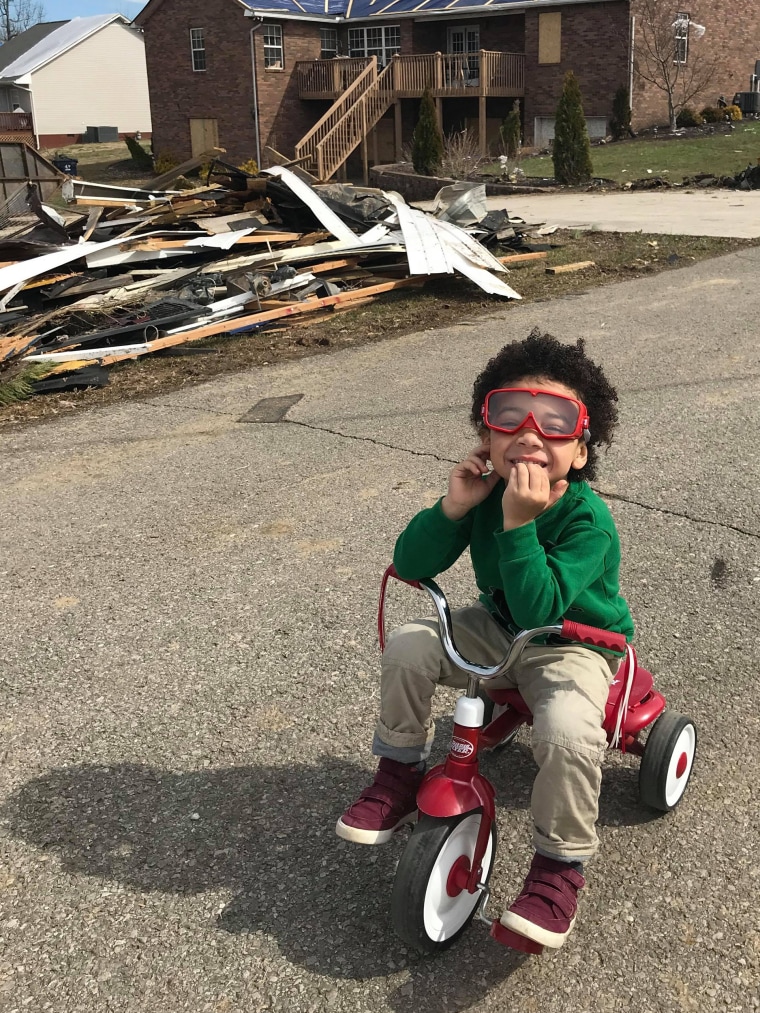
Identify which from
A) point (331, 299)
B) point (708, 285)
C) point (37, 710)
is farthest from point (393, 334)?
point (37, 710)

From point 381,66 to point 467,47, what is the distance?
3.28m

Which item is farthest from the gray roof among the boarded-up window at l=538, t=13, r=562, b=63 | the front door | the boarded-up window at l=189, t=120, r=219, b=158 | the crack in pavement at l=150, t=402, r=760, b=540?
the crack in pavement at l=150, t=402, r=760, b=540

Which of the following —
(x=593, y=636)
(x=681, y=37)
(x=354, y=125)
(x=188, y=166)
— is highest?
(x=681, y=37)

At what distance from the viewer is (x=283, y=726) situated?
131 inches

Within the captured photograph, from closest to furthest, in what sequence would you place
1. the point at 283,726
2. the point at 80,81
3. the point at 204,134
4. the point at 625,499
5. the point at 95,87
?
1. the point at 283,726
2. the point at 625,499
3. the point at 204,134
4. the point at 80,81
5. the point at 95,87

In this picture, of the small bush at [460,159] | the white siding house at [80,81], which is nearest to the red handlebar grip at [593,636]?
the small bush at [460,159]

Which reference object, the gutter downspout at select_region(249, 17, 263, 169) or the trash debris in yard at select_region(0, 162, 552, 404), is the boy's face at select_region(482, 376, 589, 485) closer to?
the trash debris in yard at select_region(0, 162, 552, 404)

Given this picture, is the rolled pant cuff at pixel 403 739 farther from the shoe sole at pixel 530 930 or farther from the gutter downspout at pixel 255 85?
the gutter downspout at pixel 255 85

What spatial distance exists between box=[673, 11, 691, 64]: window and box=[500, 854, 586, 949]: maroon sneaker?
120ft

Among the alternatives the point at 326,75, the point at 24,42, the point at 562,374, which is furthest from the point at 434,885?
the point at 24,42

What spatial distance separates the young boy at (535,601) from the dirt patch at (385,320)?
18.0 ft

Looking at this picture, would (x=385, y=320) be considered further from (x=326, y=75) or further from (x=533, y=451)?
(x=326, y=75)

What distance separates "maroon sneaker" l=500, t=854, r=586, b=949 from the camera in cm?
221

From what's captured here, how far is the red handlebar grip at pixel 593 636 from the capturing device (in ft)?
7.20
